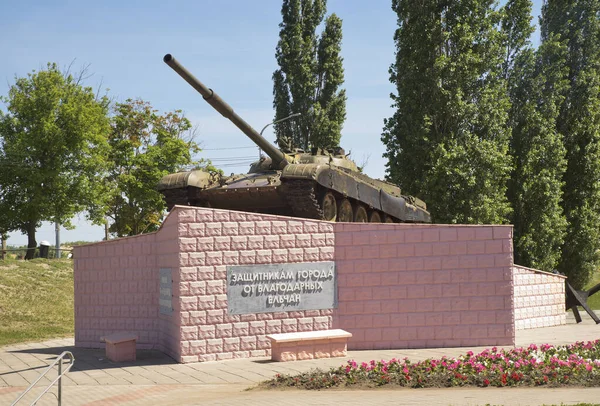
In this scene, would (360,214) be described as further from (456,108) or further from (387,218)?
(456,108)

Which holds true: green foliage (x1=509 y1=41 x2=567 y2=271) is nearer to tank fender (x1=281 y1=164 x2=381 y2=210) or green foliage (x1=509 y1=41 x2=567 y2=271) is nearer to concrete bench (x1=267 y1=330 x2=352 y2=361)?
tank fender (x1=281 y1=164 x2=381 y2=210)

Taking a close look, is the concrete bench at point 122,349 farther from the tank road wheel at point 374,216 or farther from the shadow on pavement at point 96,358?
the tank road wheel at point 374,216

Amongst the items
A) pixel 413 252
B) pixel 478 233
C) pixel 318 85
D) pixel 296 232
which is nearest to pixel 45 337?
pixel 296 232

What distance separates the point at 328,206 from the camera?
18.8m

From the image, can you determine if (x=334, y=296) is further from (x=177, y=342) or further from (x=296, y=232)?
(x=177, y=342)

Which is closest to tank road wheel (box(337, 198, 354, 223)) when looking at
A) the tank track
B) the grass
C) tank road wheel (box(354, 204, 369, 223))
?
tank road wheel (box(354, 204, 369, 223))

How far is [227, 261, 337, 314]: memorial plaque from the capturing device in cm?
1420

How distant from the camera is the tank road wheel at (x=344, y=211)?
64.0ft

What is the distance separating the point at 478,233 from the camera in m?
Answer: 15.2

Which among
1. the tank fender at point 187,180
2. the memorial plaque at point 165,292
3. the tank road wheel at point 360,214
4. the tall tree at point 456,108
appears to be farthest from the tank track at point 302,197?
the tall tree at point 456,108

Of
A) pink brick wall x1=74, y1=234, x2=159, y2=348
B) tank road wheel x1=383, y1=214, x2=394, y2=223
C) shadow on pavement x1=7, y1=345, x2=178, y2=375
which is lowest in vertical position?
shadow on pavement x1=7, y1=345, x2=178, y2=375

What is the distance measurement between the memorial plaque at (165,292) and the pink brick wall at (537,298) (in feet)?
28.6

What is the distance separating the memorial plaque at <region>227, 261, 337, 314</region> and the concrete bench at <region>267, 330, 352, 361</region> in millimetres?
713

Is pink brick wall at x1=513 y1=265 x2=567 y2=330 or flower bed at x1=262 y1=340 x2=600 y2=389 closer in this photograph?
flower bed at x1=262 y1=340 x2=600 y2=389
